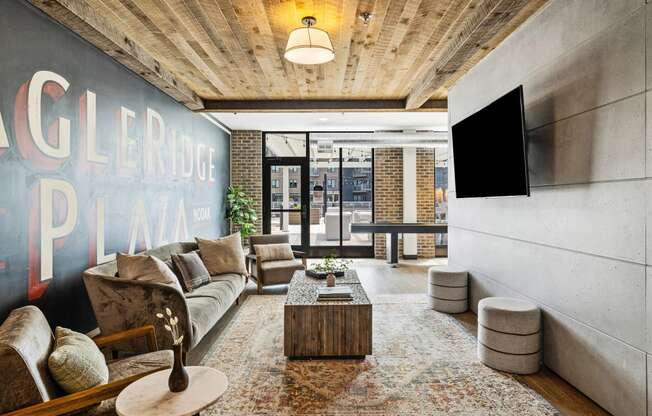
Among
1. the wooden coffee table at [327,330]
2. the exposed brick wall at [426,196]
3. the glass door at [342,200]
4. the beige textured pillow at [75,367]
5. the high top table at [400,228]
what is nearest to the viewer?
the beige textured pillow at [75,367]

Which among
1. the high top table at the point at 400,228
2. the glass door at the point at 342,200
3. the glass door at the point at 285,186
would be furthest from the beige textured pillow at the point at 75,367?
the glass door at the point at 342,200

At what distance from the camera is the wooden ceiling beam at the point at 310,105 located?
560cm

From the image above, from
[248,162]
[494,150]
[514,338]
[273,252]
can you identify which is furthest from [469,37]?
[248,162]

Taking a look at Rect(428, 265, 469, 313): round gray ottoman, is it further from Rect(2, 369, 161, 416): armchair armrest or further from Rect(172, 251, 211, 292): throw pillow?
Rect(2, 369, 161, 416): armchair armrest

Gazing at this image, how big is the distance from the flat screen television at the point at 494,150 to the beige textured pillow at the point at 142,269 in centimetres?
285

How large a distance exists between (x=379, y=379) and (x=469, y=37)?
2.76 metres

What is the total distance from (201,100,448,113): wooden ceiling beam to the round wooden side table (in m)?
4.32

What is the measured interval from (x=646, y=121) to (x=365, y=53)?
8.17 feet

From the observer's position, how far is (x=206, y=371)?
6.56 feet

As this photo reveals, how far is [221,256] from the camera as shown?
4.87 m

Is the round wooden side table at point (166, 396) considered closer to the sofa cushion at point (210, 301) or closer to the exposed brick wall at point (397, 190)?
the sofa cushion at point (210, 301)

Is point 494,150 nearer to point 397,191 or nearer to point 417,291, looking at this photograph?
point 417,291

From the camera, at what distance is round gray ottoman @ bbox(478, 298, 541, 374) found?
2902 mm

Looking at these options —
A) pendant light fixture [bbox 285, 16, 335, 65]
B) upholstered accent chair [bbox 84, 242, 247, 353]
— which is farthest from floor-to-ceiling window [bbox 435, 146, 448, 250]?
upholstered accent chair [bbox 84, 242, 247, 353]
